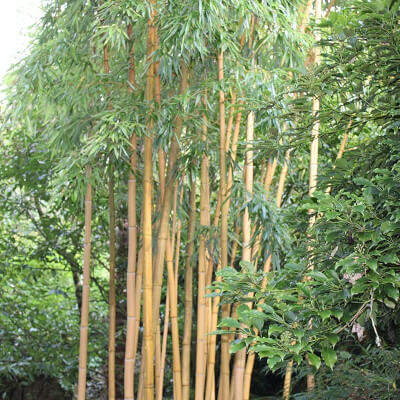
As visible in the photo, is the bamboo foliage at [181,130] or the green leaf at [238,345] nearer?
the green leaf at [238,345]

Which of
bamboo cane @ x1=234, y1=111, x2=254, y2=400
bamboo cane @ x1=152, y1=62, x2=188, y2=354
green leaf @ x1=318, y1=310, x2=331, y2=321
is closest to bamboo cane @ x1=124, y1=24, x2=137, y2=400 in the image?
bamboo cane @ x1=152, y1=62, x2=188, y2=354

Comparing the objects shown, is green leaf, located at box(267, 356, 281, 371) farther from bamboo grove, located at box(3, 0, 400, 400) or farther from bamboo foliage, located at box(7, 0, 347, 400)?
bamboo foliage, located at box(7, 0, 347, 400)

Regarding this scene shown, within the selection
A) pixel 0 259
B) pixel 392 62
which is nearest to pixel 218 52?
pixel 392 62

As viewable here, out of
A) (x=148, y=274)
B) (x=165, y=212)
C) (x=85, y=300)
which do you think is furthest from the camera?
(x=85, y=300)

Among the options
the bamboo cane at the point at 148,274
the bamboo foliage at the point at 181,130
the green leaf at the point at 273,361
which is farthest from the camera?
the bamboo cane at the point at 148,274

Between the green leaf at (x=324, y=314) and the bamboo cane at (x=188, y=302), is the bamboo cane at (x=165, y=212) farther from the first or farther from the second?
the green leaf at (x=324, y=314)

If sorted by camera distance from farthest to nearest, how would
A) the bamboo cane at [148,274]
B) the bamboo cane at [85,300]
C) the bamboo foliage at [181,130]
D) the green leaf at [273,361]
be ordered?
the bamboo cane at [85,300], the bamboo cane at [148,274], the bamboo foliage at [181,130], the green leaf at [273,361]

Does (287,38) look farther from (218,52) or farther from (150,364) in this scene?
(150,364)

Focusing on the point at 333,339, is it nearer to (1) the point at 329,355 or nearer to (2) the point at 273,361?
(1) the point at 329,355

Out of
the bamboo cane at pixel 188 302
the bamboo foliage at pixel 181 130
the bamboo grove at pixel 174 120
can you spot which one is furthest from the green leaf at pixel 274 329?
the bamboo cane at pixel 188 302

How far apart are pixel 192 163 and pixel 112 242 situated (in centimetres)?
68

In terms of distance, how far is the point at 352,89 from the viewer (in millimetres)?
1727

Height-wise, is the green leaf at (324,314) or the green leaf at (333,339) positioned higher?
the green leaf at (324,314)

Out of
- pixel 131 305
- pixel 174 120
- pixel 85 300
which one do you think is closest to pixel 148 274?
pixel 131 305
